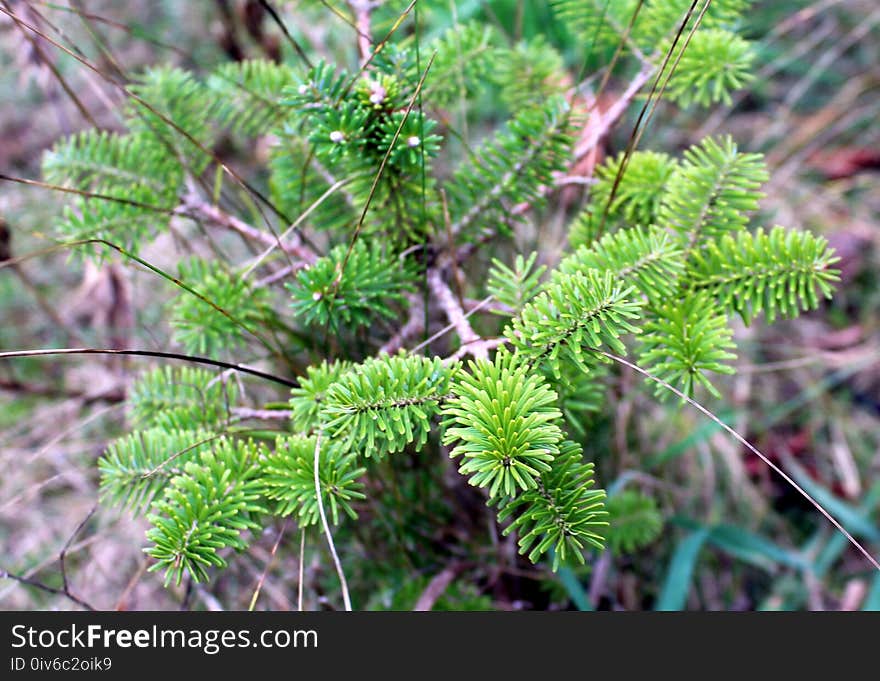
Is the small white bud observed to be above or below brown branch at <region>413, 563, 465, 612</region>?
above

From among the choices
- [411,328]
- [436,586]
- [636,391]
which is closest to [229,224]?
[411,328]

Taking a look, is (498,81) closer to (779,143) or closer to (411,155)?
(411,155)

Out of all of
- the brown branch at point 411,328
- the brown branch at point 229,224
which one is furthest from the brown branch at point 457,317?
the brown branch at point 229,224

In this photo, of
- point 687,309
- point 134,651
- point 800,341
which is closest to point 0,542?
point 134,651

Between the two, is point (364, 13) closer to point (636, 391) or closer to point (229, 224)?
point (229, 224)

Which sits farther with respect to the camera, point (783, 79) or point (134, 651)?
point (783, 79)

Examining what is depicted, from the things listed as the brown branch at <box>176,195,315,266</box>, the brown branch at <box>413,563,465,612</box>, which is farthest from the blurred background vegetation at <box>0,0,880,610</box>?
the brown branch at <box>176,195,315,266</box>

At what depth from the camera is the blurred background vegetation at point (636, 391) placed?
1180 mm

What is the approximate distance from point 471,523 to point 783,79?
1.62 m

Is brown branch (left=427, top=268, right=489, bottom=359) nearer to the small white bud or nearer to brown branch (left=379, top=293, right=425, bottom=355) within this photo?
brown branch (left=379, top=293, right=425, bottom=355)

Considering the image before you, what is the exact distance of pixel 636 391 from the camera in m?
1.23

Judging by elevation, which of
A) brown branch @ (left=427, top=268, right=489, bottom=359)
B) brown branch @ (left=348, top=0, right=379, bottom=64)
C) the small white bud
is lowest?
brown branch @ (left=427, top=268, right=489, bottom=359)

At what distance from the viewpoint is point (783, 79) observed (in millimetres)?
1909

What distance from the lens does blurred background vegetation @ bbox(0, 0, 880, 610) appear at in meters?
1.18
